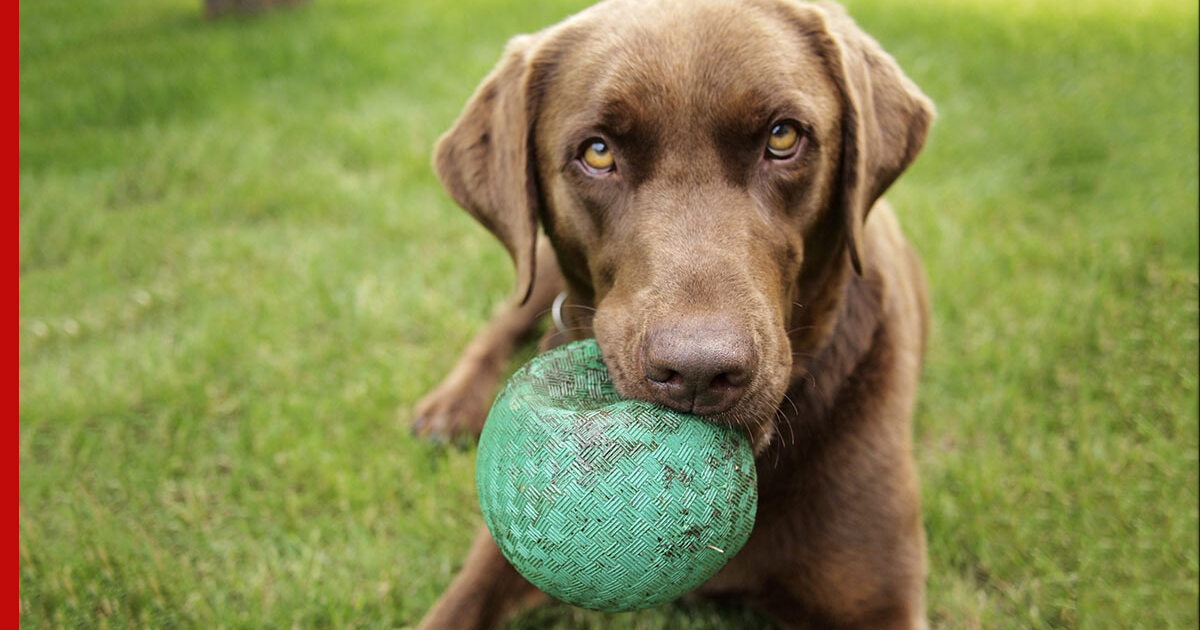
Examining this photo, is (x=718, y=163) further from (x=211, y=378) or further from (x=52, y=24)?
(x=52, y=24)

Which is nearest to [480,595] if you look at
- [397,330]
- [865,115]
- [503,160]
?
[503,160]

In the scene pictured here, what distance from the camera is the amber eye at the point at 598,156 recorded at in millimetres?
2467

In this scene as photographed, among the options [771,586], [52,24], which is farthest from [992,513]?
[52,24]

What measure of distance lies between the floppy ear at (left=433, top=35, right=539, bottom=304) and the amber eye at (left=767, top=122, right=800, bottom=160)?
693mm

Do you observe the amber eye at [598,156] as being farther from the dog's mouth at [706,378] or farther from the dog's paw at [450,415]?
the dog's paw at [450,415]

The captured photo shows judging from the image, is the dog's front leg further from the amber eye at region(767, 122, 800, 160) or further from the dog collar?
the amber eye at region(767, 122, 800, 160)

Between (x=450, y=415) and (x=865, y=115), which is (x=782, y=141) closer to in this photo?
(x=865, y=115)

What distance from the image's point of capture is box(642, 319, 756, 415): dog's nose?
1929 mm

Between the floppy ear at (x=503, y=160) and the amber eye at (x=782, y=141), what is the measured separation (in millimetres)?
693

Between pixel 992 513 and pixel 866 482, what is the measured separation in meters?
0.76

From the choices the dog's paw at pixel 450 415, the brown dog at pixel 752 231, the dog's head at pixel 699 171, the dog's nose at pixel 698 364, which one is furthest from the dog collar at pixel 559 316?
the dog's nose at pixel 698 364

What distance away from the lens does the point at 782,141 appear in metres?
2.40

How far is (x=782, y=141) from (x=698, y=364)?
0.76 m

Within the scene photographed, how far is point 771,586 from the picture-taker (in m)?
2.66
